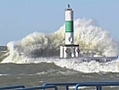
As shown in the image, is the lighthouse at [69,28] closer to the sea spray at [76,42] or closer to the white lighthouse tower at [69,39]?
the white lighthouse tower at [69,39]

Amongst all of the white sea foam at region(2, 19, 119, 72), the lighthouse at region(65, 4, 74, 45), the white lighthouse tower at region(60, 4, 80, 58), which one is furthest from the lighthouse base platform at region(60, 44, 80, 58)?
the white sea foam at region(2, 19, 119, 72)

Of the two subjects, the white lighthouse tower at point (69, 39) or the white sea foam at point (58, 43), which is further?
the white sea foam at point (58, 43)

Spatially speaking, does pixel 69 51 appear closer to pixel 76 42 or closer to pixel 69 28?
pixel 69 28

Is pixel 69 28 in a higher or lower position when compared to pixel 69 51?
higher

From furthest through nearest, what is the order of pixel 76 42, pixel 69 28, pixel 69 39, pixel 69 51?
pixel 76 42 → pixel 69 51 → pixel 69 39 → pixel 69 28

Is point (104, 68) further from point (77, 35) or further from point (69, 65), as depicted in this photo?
point (77, 35)

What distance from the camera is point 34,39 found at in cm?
5538

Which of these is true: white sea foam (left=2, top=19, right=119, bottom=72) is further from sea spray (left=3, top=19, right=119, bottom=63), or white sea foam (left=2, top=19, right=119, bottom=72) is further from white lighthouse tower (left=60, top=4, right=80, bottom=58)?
white lighthouse tower (left=60, top=4, right=80, bottom=58)

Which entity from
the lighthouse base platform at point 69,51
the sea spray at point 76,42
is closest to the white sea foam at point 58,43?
the sea spray at point 76,42

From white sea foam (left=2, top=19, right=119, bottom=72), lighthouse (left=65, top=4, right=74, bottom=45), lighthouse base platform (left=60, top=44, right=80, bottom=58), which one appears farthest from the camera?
white sea foam (left=2, top=19, right=119, bottom=72)

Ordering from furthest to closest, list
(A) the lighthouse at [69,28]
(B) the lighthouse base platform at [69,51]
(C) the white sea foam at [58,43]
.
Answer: (C) the white sea foam at [58,43] → (B) the lighthouse base platform at [69,51] → (A) the lighthouse at [69,28]

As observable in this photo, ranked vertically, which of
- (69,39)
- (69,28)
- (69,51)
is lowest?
(69,51)

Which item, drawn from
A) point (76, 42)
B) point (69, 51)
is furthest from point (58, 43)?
point (69, 51)

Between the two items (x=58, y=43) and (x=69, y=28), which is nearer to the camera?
(x=69, y=28)
